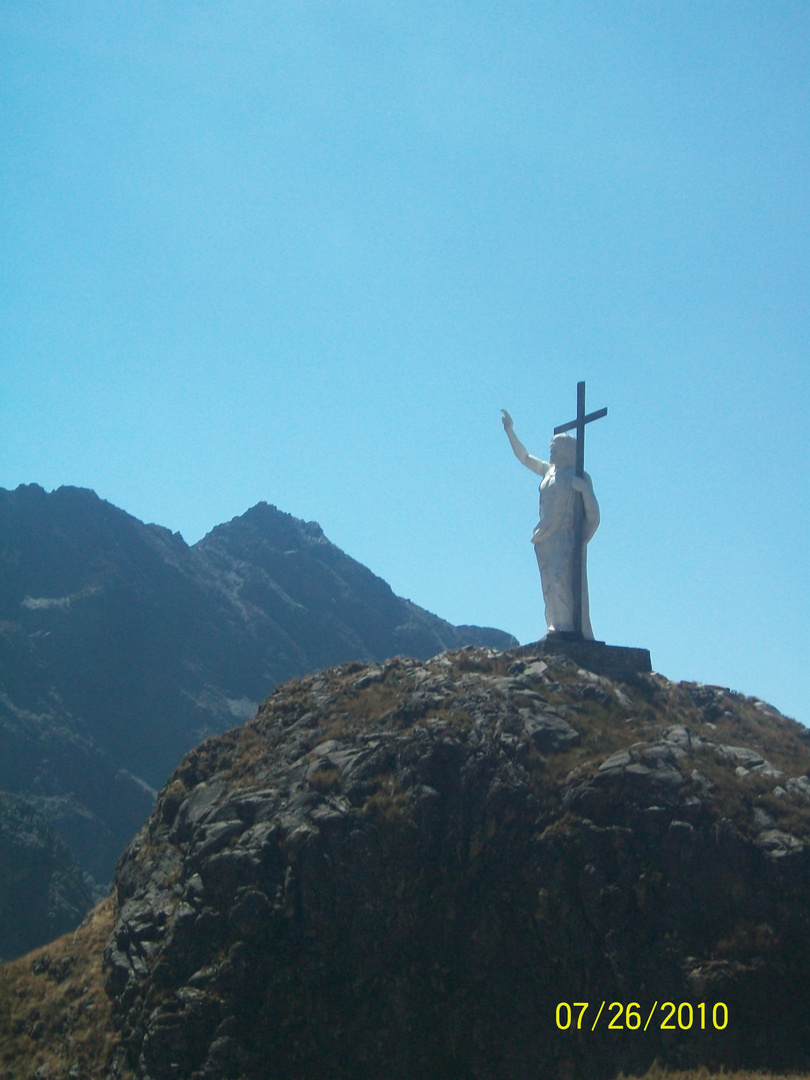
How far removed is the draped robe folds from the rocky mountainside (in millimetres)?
35887

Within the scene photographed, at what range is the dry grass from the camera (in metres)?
19.5

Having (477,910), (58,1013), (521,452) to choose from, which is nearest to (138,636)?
(521,452)

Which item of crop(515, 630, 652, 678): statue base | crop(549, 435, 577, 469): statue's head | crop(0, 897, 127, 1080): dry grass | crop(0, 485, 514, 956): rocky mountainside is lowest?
crop(0, 897, 127, 1080): dry grass

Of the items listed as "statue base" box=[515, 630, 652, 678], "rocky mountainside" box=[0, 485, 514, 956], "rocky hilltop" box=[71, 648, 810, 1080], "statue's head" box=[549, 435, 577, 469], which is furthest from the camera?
"rocky mountainside" box=[0, 485, 514, 956]

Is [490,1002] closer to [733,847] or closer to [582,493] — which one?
[733,847]

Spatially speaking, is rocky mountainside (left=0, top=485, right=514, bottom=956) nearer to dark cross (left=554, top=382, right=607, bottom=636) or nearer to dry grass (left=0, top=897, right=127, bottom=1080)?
dry grass (left=0, top=897, right=127, bottom=1080)

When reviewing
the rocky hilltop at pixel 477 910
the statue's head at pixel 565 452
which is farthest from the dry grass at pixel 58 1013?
the statue's head at pixel 565 452

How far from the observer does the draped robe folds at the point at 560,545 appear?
87.0 ft

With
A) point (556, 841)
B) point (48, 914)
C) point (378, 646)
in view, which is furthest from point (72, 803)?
point (556, 841)

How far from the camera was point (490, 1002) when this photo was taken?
60.8 feet

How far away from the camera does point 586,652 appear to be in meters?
26.2

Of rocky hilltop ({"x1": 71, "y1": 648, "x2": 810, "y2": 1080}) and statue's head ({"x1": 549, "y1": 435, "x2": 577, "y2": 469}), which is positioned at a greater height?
statue's head ({"x1": 549, "y1": 435, "x2": 577, "y2": 469})

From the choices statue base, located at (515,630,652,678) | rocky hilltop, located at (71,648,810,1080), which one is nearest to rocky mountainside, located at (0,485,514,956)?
statue base, located at (515,630,652,678)

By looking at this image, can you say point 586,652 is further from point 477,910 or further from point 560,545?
point 477,910
